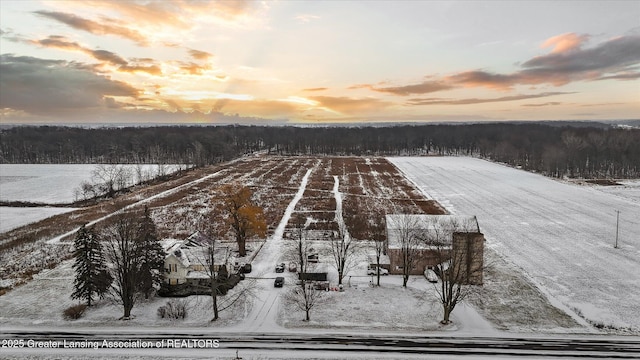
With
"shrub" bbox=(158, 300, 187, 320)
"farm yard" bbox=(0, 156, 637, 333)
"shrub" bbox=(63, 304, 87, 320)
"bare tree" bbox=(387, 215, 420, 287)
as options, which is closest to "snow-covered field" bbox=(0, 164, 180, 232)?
"farm yard" bbox=(0, 156, 637, 333)

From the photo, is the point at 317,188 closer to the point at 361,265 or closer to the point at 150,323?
the point at 361,265

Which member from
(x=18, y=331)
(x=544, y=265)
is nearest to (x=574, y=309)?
(x=544, y=265)

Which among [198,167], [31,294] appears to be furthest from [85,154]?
[31,294]

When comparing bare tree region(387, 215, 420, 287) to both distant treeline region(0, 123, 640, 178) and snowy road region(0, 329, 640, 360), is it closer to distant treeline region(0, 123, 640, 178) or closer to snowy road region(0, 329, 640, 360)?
snowy road region(0, 329, 640, 360)

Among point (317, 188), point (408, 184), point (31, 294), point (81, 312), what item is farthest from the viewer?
point (408, 184)

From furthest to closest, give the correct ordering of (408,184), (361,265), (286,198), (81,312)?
(408,184), (286,198), (361,265), (81,312)

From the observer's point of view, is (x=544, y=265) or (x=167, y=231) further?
(x=167, y=231)

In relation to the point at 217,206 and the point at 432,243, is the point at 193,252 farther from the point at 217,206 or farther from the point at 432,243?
the point at 217,206

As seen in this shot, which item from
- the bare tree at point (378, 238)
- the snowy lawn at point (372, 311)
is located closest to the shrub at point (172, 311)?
the snowy lawn at point (372, 311)
